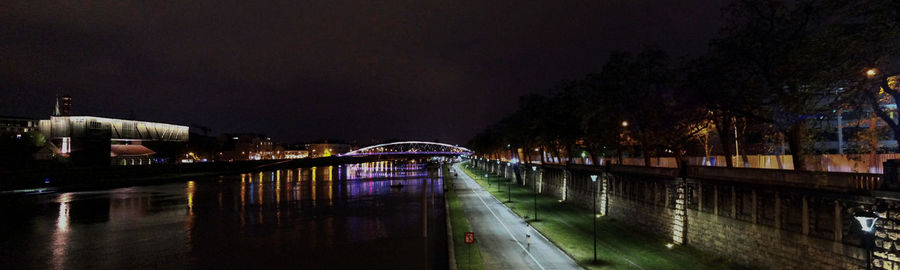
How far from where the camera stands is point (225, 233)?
156 ft

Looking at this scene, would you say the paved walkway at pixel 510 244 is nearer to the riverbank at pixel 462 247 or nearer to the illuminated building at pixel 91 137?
the riverbank at pixel 462 247

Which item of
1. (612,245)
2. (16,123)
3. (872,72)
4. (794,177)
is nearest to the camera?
(872,72)

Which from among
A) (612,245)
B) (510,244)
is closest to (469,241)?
(510,244)

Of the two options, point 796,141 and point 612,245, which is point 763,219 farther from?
point 612,245

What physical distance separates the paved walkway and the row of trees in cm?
1278

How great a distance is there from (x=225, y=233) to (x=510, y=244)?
27.7 m

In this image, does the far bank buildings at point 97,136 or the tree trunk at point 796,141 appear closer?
the tree trunk at point 796,141

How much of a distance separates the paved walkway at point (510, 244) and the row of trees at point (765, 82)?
12783mm

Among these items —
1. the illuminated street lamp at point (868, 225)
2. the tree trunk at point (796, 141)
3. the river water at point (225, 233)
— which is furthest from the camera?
the river water at point (225, 233)

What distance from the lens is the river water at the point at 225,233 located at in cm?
3569

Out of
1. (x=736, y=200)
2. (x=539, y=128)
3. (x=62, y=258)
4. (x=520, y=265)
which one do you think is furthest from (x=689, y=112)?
(x=62, y=258)

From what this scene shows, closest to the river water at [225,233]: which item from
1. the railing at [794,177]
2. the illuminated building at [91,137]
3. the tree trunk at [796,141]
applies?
the railing at [794,177]

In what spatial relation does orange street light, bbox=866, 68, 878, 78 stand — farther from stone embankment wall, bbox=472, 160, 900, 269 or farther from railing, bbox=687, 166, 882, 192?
stone embankment wall, bbox=472, 160, 900, 269

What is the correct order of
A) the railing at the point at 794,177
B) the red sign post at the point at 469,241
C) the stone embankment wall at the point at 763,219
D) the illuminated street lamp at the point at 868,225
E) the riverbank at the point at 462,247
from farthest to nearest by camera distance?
1. the riverbank at the point at 462,247
2. the red sign post at the point at 469,241
3. the railing at the point at 794,177
4. the stone embankment wall at the point at 763,219
5. the illuminated street lamp at the point at 868,225
